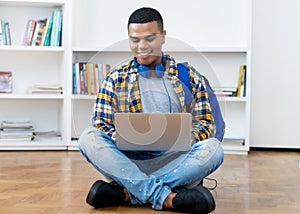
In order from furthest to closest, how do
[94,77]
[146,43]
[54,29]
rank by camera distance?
[54,29]
[94,77]
[146,43]

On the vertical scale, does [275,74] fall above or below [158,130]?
above

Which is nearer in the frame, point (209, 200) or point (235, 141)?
point (209, 200)

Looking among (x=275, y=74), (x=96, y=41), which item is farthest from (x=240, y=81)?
(x=96, y=41)

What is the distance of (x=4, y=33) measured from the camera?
4152 millimetres

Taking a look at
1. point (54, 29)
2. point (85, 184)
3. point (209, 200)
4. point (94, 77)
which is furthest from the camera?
point (54, 29)

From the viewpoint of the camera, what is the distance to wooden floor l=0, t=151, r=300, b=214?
6.61ft

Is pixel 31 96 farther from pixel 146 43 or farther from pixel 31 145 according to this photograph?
pixel 146 43

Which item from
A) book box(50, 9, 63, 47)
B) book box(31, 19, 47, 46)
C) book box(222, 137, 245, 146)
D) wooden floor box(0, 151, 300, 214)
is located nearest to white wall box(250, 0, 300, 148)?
book box(222, 137, 245, 146)

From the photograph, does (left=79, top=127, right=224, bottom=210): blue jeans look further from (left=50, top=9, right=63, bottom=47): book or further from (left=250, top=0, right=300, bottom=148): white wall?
(left=250, top=0, right=300, bottom=148): white wall

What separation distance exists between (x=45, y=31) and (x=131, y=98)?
7.96 feet

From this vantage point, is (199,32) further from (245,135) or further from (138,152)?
(138,152)

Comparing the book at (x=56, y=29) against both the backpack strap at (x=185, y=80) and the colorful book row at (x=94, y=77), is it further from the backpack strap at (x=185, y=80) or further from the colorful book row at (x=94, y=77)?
the backpack strap at (x=185, y=80)

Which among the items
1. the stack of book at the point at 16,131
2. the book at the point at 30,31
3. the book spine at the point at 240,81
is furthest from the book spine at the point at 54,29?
the book spine at the point at 240,81

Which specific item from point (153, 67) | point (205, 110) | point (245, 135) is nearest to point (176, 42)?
point (153, 67)
